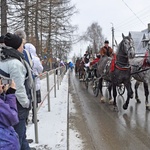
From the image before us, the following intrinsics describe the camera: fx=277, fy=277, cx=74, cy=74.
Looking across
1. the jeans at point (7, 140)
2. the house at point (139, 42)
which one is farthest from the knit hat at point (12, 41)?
the house at point (139, 42)

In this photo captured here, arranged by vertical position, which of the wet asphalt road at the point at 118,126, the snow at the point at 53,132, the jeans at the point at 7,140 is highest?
the jeans at the point at 7,140

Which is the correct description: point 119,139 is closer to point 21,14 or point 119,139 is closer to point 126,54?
point 126,54

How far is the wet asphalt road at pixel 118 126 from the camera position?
5.42 m

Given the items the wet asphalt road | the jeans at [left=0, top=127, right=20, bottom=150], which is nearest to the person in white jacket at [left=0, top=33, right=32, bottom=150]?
the jeans at [left=0, top=127, right=20, bottom=150]

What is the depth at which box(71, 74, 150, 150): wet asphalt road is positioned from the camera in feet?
17.8

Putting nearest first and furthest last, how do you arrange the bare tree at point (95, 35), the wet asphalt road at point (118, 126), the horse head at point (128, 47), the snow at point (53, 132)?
the snow at point (53, 132) < the wet asphalt road at point (118, 126) < the horse head at point (128, 47) < the bare tree at point (95, 35)

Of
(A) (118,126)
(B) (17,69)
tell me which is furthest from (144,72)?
(B) (17,69)

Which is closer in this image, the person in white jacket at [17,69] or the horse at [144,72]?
the person in white jacket at [17,69]

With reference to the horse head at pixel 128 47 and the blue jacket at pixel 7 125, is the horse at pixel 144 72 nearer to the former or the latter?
the horse head at pixel 128 47

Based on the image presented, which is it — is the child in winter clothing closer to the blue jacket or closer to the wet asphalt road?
the blue jacket

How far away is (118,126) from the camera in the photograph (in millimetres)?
6746

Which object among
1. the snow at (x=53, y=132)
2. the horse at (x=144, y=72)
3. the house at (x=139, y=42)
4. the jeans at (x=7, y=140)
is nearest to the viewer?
the jeans at (x=7, y=140)

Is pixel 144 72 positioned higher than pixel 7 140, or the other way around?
pixel 144 72

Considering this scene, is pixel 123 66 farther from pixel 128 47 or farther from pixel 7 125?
pixel 7 125
